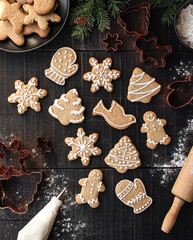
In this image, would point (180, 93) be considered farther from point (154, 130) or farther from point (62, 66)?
point (62, 66)

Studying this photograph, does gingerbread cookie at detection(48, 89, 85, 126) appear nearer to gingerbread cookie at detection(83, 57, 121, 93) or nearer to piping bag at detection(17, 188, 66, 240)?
gingerbread cookie at detection(83, 57, 121, 93)

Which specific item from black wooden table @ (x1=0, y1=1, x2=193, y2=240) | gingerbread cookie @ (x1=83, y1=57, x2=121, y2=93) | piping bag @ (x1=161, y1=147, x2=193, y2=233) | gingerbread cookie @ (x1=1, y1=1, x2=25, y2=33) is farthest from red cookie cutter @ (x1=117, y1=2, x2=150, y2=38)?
piping bag @ (x1=161, y1=147, x2=193, y2=233)

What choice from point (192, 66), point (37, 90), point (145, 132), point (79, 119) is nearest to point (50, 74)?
point (37, 90)

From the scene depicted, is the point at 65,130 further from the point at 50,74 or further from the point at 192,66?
the point at 192,66

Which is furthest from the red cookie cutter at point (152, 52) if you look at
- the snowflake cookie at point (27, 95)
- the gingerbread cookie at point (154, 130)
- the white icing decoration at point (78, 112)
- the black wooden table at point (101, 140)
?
the snowflake cookie at point (27, 95)

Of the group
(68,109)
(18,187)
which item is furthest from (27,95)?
(18,187)

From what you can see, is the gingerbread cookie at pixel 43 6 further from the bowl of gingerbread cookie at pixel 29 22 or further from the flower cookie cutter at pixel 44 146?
the flower cookie cutter at pixel 44 146

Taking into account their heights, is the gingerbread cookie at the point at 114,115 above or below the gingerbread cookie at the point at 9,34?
below
